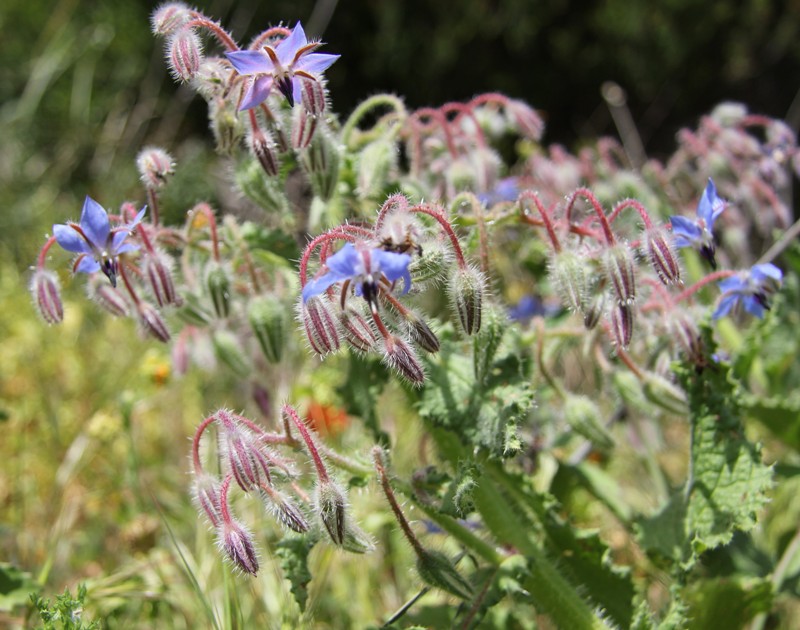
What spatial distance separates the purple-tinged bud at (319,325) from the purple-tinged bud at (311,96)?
12.5 inches

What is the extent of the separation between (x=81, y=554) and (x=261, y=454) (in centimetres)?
117

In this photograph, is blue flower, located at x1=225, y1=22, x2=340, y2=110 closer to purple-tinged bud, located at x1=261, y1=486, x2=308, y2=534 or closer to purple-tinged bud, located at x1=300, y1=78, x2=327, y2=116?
purple-tinged bud, located at x1=300, y1=78, x2=327, y2=116

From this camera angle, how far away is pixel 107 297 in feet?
4.97

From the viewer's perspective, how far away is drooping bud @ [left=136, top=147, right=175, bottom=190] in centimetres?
146

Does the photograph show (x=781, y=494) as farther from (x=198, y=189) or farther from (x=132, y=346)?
(x=198, y=189)

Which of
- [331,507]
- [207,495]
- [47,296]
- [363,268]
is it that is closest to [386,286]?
[363,268]

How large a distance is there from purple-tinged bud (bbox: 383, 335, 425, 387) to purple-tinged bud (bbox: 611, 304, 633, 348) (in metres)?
0.36

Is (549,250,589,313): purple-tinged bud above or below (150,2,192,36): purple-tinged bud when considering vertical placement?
below

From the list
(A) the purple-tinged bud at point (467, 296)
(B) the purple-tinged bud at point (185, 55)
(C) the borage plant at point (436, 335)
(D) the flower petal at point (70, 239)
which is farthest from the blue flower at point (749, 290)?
(D) the flower petal at point (70, 239)

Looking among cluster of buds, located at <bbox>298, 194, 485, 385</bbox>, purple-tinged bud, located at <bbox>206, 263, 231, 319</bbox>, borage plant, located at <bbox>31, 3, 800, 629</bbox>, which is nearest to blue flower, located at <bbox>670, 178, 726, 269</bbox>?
borage plant, located at <bbox>31, 3, 800, 629</bbox>

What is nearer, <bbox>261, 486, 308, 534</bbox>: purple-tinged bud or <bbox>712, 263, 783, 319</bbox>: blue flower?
Answer: <bbox>261, 486, 308, 534</bbox>: purple-tinged bud

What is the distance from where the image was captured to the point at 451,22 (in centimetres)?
600

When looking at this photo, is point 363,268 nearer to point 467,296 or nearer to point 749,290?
point 467,296

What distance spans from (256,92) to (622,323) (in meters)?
0.65
